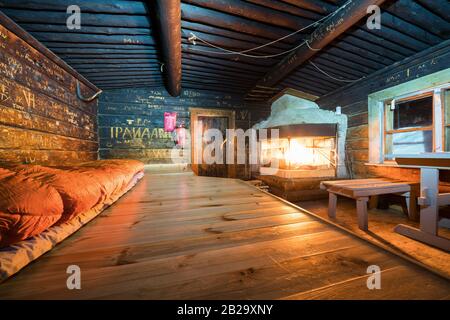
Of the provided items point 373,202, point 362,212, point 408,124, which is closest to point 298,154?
point 373,202

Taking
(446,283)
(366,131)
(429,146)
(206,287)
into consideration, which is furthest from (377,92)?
(206,287)

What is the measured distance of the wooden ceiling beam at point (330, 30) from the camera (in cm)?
274

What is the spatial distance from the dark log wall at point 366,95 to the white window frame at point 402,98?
0.13 meters

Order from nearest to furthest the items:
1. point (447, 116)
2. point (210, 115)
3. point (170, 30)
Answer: point (170, 30) → point (447, 116) → point (210, 115)

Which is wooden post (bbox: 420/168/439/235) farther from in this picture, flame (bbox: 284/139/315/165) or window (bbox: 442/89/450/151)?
flame (bbox: 284/139/315/165)

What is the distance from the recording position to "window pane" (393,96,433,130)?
4418 millimetres

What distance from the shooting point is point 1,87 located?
274cm

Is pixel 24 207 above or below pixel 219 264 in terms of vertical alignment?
above

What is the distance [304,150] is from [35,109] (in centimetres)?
713

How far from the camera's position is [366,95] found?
5180mm

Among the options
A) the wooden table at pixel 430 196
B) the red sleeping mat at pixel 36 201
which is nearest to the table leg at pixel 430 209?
the wooden table at pixel 430 196

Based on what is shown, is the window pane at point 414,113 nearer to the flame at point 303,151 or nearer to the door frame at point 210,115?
the flame at point 303,151

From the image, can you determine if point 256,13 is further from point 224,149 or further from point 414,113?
point 224,149
